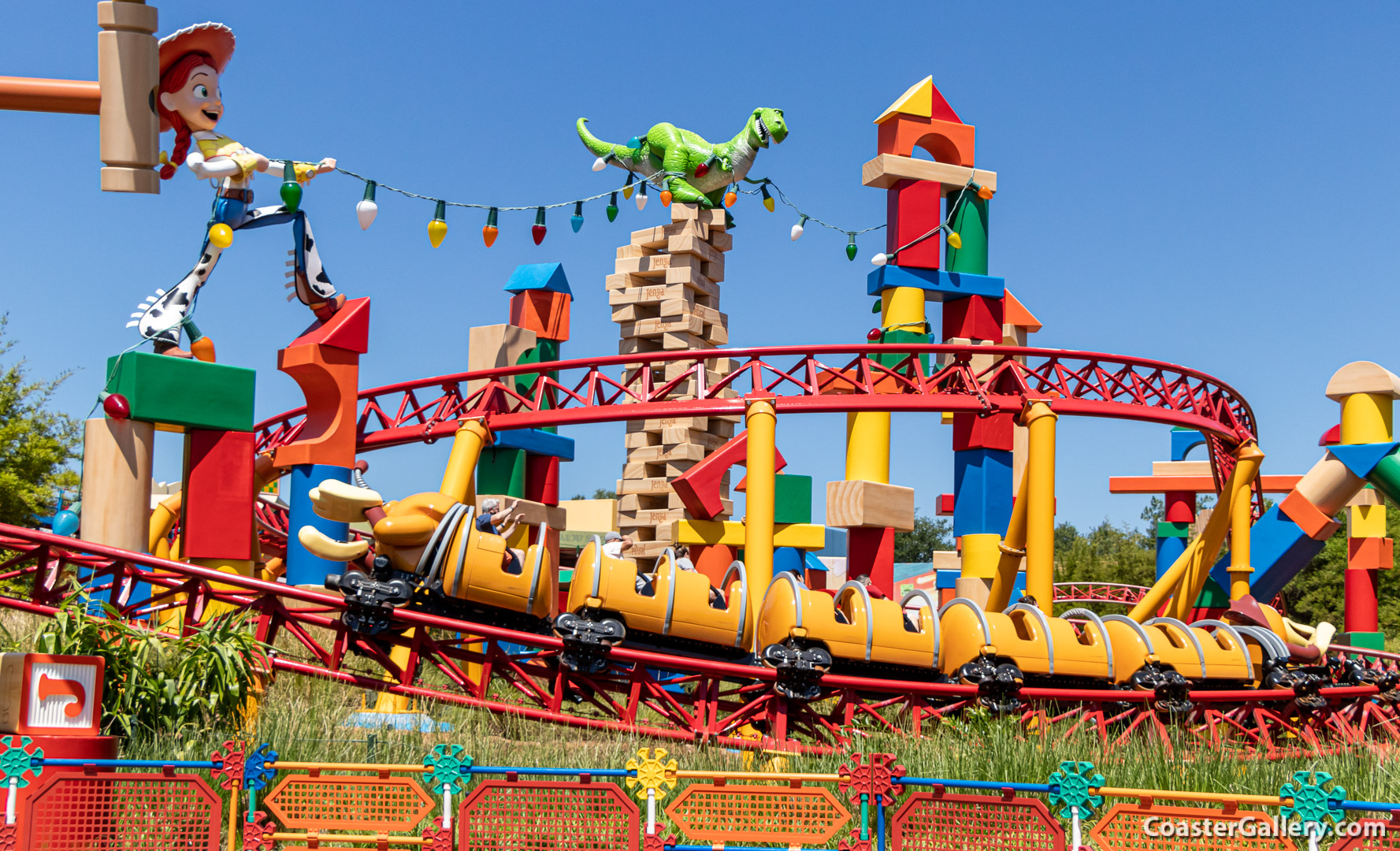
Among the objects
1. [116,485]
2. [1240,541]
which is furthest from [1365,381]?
[116,485]

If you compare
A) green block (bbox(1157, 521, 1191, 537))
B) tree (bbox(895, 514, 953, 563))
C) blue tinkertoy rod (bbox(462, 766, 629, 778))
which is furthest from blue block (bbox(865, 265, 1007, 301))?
tree (bbox(895, 514, 953, 563))

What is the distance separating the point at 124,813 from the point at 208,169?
7.95m

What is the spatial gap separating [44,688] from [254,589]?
131 inches

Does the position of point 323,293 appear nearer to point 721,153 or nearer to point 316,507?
point 316,507

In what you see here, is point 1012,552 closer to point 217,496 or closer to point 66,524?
point 217,496

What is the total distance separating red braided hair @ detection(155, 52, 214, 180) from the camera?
12.0 meters

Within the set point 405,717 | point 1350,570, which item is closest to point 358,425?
point 405,717

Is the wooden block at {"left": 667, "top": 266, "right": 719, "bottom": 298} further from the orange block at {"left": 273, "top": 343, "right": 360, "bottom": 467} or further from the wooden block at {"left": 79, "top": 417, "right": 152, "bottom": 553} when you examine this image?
the wooden block at {"left": 79, "top": 417, "right": 152, "bottom": 553}

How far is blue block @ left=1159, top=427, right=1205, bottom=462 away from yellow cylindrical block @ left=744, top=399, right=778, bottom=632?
46.9ft

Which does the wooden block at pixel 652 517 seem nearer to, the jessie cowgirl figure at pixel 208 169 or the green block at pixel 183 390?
the jessie cowgirl figure at pixel 208 169

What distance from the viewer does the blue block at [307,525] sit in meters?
13.1

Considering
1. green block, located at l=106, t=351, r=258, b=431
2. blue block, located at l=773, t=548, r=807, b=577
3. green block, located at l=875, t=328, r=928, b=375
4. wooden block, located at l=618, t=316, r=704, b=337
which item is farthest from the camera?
blue block, located at l=773, t=548, r=807, b=577

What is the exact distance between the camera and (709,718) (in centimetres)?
995

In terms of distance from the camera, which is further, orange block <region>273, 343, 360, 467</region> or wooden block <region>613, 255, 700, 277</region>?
wooden block <region>613, 255, 700, 277</region>
